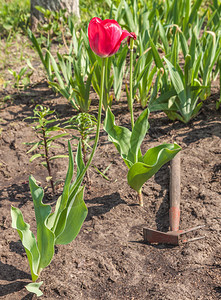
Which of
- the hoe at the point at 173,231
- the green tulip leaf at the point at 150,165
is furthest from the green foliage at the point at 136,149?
the hoe at the point at 173,231

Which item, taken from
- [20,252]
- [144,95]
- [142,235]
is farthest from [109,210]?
[144,95]

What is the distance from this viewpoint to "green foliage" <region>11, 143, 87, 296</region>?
1572 mm

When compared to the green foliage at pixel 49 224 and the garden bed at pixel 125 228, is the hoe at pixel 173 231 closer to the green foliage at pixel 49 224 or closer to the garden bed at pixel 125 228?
the garden bed at pixel 125 228

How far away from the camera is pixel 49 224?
5.72 ft

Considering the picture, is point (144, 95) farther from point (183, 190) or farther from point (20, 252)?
point (20, 252)

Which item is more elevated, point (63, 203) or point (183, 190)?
point (63, 203)

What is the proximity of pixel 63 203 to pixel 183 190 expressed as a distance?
32.4 inches

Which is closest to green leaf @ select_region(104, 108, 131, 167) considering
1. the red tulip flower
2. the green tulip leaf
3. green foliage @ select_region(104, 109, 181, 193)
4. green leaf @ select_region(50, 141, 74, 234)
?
green foliage @ select_region(104, 109, 181, 193)

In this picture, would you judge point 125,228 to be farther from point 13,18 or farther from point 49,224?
point 13,18

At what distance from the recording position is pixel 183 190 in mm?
2229

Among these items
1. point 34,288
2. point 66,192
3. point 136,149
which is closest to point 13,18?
point 136,149

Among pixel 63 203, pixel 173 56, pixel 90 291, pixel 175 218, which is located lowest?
pixel 90 291

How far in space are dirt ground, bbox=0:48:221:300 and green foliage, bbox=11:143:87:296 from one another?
16cm

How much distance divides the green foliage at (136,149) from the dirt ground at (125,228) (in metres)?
0.23
